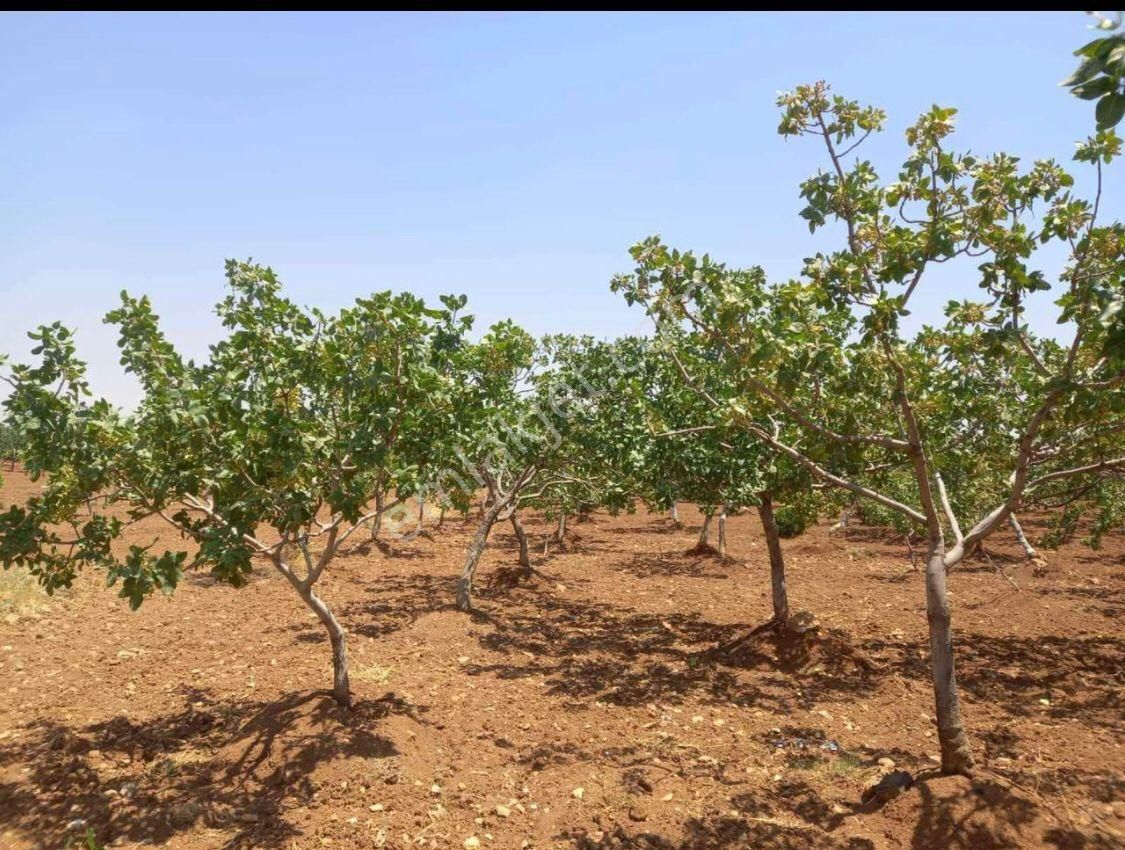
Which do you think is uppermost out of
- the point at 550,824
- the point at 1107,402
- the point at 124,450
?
the point at 1107,402

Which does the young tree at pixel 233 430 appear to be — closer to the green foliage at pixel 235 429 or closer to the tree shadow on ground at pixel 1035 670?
the green foliage at pixel 235 429

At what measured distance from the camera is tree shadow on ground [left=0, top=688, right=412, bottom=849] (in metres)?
6.17

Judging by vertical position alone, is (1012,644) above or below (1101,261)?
below

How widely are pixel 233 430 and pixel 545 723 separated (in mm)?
5431

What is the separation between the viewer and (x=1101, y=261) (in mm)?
6066

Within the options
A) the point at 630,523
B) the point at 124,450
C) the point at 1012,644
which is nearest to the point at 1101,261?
the point at 1012,644

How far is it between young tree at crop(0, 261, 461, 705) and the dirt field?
239 centimetres

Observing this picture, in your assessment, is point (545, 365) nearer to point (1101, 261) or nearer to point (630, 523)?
point (1101, 261)

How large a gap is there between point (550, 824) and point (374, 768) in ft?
6.72

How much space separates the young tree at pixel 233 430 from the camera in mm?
5832

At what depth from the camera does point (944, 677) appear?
20.7 ft

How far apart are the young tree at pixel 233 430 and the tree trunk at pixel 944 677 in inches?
200

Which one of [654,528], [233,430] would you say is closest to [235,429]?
[233,430]

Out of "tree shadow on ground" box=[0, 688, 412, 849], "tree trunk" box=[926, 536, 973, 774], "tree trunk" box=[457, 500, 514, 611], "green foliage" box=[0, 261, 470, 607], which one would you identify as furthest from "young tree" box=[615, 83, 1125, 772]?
"tree trunk" box=[457, 500, 514, 611]
